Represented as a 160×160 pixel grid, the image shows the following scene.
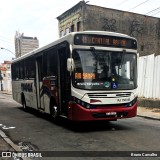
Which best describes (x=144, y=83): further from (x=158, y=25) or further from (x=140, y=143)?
(x=158, y=25)

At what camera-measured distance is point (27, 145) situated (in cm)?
841

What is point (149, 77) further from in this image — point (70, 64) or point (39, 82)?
point (70, 64)

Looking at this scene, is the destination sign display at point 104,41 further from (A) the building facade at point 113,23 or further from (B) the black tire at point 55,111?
(A) the building facade at point 113,23

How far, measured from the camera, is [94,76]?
988 centimetres

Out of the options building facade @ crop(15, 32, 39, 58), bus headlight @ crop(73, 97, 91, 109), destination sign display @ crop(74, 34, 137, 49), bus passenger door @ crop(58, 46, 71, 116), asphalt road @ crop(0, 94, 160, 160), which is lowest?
asphalt road @ crop(0, 94, 160, 160)

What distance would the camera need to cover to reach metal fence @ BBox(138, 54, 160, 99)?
17297 mm

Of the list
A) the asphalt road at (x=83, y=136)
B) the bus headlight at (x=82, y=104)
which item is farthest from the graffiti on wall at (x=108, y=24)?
the bus headlight at (x=82, y=104)

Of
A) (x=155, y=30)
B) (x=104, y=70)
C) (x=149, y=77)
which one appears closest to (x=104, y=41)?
(x=104, y=70)

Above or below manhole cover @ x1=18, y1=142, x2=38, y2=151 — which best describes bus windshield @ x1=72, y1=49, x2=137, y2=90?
above

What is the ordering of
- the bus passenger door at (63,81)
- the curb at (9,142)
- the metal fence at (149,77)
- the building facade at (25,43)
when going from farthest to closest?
the building facade at (25,43), the metal fence at (149,77), the bus passenger door at (63,81), the curb at (9,142)

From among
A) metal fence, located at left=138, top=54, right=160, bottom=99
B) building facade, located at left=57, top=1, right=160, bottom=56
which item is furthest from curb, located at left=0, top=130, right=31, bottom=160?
building facade, located at left=57, top=1, right=160, bottom=56

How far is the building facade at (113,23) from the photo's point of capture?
38081 millimetres

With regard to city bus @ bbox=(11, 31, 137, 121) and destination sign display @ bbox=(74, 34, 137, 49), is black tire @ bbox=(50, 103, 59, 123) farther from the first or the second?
destination sign display @ bbox=(74, 34, 137, 49)

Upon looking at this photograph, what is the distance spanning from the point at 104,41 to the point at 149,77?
27.9 feet
